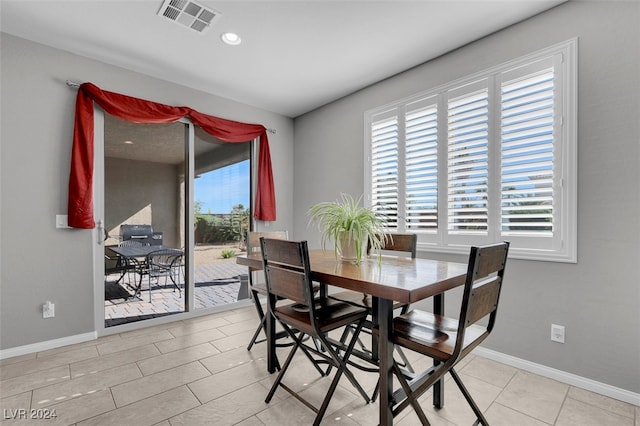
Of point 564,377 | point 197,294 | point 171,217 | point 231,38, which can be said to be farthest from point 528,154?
point 197,294

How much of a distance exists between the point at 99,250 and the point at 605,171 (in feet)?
13.8

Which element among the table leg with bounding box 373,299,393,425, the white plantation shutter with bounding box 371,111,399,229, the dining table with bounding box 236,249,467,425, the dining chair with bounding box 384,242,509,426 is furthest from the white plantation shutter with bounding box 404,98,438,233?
the table leg with bounding box 373,299,393,425

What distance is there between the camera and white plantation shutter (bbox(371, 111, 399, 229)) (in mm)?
3215

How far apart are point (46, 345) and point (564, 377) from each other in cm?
418

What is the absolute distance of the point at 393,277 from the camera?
1514 mm

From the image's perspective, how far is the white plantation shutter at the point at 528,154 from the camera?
2.20 meters

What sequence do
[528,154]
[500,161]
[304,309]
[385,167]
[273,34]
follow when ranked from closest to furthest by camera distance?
[304,309]
[528,154]
[500,161]
[273,34]
[385,167]

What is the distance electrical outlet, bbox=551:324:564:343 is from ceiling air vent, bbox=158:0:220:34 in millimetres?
3439

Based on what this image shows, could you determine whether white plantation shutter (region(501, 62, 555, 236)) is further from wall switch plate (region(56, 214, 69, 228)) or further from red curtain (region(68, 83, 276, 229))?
wall switch plate (region(56, 214, 69, 228))

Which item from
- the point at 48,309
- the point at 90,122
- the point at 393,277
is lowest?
the point at 48,309

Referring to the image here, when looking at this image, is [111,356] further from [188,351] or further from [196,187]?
[196,187]

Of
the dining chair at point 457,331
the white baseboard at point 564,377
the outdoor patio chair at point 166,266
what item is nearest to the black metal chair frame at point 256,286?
the outdoor patio chair at point 166,266

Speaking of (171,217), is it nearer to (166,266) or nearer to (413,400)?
(166,266)

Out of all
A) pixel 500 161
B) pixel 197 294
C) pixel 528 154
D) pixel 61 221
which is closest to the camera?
pixel 528 154
